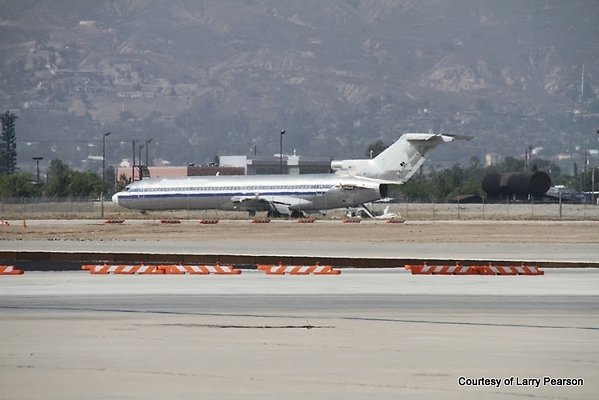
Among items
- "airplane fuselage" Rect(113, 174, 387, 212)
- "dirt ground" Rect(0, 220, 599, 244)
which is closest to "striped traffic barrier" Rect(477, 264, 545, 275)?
"dirt ground" Rect(0, 220, 599, 244)

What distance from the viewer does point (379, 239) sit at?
66688 millimetres

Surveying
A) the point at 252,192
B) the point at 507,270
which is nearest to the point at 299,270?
the point at 507,270

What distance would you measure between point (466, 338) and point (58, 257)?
2543 centimetres

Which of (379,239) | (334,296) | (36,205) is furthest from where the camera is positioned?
(36,205)

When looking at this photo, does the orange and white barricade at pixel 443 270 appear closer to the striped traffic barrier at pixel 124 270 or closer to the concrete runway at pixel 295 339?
the concrete runway at pixel 295 339

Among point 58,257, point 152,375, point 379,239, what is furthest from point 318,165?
point 152,375

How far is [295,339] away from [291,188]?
76570 millimetres

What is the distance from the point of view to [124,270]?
42.2 metres

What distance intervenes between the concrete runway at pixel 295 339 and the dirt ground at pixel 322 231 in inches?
1180

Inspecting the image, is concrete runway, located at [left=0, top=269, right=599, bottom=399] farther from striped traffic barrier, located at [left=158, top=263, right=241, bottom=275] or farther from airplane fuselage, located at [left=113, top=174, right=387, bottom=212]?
airplane fuselage, located at [left=113, top=174, right=387, bottom=212]

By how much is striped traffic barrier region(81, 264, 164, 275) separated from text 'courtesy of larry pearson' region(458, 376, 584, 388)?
2275 cm

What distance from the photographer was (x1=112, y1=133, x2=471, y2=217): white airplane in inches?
3964

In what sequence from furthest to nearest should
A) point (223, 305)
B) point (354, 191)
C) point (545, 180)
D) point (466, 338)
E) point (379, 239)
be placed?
1. point (545, 180)
2. point (354, 191)
3. point (379, 239)
4. point (223, 305)
5. point (466, 338)

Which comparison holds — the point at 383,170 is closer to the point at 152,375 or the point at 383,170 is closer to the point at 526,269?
the point at 526,269
